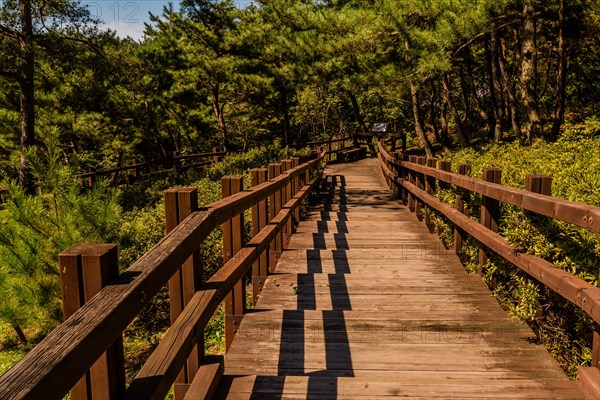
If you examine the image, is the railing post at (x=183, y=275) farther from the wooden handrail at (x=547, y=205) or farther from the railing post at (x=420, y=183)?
the railing post at (x=420, y=183)

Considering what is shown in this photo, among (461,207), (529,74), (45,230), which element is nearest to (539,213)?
(461,207)

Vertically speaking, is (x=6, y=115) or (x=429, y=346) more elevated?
(x=6, y=115)

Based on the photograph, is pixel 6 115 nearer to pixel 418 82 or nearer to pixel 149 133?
pixel 149 133

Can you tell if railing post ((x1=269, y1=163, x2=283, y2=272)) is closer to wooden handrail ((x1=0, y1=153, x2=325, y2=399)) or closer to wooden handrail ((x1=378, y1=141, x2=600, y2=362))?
wooden handrail ((x1=378, y1=141, x2=600, y2=362))

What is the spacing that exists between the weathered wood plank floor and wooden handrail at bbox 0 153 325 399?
1.28 meters

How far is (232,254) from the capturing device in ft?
13.6

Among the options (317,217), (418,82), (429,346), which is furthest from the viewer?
(418,82)

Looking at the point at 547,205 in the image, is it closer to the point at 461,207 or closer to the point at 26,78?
the point at 461,207

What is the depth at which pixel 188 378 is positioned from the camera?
277cm

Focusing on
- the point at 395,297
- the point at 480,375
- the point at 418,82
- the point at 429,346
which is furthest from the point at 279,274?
the point at 418,82

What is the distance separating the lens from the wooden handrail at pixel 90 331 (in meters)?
1.15

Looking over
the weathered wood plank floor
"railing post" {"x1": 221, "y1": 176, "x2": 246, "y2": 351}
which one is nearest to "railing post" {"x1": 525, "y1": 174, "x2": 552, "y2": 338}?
the weathered wood plank floor

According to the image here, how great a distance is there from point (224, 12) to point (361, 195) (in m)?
15.9

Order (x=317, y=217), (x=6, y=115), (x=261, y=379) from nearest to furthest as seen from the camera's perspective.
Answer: (x=261, y=379)
(x=317, y=217)
(x=6, y=115)
